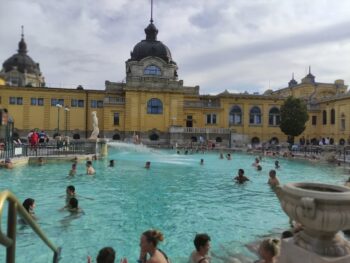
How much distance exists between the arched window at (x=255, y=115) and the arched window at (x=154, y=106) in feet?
53.6

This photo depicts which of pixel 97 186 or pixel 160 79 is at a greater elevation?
pixel 160 79

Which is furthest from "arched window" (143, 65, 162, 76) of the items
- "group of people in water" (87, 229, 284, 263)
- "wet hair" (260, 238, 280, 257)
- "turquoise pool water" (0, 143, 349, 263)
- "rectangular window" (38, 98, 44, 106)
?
"wet hair" (260, 238, 280, 257)

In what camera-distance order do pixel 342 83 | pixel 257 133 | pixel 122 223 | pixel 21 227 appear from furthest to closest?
pixel 342 83
pixel 257 133
pixel 122 223
pixel 21 227

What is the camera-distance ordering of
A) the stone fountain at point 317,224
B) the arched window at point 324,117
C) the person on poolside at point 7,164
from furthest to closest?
the arched window at point 324,117
the person on poolside at point 7,164
the stone fountain at point 317,224

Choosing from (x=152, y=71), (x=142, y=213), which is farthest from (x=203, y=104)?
(x=142, y=213)

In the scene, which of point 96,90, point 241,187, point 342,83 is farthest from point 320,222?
point 342,83

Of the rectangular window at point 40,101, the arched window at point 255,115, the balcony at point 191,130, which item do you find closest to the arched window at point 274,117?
the arched window at point 255,115

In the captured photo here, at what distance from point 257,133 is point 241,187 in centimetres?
4496

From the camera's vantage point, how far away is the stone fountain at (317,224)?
145 inches

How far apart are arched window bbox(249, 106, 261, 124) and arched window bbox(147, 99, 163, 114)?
644 inches

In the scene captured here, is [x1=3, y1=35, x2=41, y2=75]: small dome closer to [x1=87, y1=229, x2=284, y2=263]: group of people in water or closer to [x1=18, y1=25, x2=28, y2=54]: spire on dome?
[x1=18, y1=25, x2=28, y2=54]: spire on dome

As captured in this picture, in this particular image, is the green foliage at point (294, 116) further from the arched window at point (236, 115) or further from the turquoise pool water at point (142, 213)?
the turquoise pool water at point (142, 213)

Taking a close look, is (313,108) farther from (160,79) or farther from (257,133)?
(160,79)

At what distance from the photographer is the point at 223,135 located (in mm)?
51438
